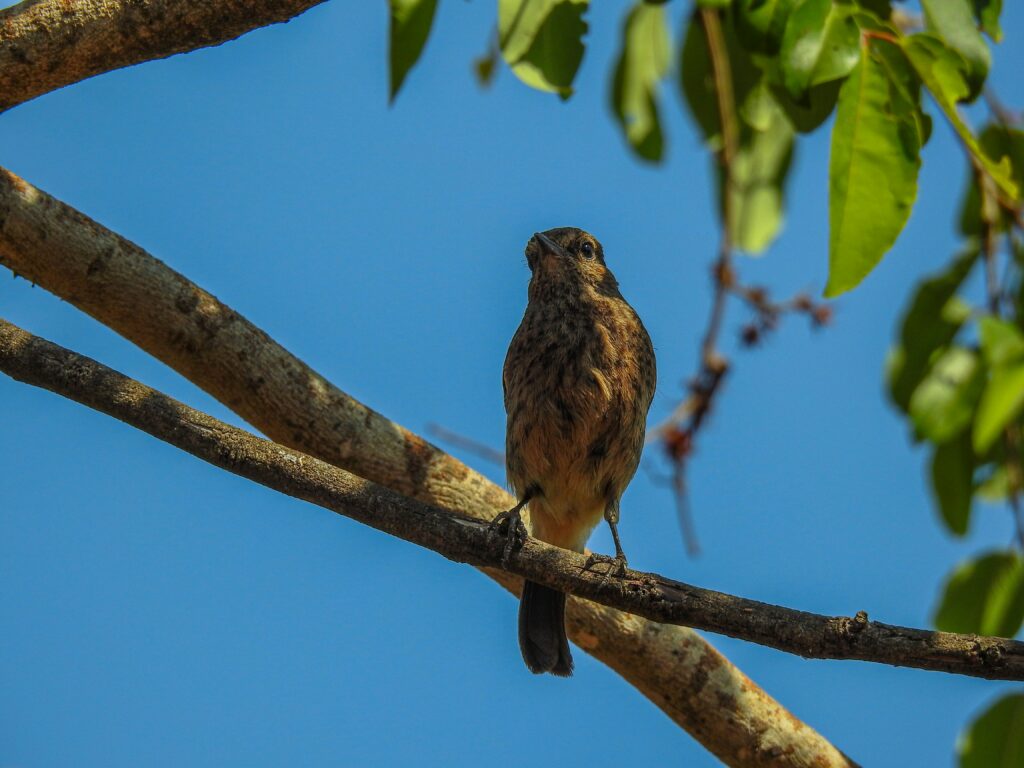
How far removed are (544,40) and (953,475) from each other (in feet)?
5.37

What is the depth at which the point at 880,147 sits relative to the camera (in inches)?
106

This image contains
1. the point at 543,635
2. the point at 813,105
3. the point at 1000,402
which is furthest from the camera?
the point at 543,635

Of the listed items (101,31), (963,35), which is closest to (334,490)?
(101,31)

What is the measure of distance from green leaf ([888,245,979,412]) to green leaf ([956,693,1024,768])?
876 millimetres

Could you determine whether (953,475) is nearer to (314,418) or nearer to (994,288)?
→ (994,288)

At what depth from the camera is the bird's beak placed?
5184mm

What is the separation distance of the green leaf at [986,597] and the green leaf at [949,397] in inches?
15.3

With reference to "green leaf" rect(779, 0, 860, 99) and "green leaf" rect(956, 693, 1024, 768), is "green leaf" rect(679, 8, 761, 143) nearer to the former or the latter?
"green leaf" rect(779, 0, 860, 99)

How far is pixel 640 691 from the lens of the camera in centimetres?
439

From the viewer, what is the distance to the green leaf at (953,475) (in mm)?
3352

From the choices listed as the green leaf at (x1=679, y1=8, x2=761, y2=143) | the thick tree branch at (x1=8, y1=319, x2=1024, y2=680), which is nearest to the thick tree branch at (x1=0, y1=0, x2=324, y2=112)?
the thick tree branch at (x1=8, y1=319, x2=1024, y2=680)

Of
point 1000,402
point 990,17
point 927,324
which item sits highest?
point 990,17

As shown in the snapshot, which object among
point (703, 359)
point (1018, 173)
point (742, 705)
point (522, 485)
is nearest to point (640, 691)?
point (742, 705)

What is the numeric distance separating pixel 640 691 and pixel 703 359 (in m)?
1.80
